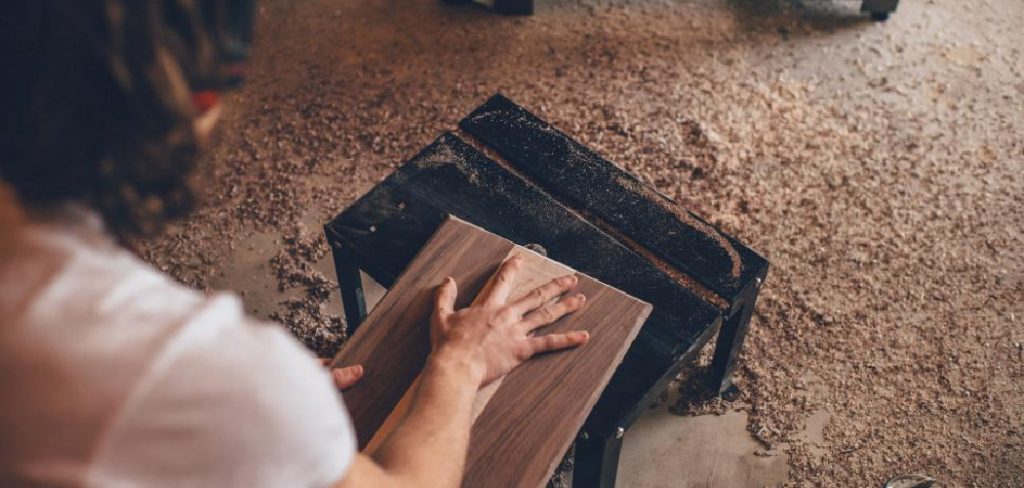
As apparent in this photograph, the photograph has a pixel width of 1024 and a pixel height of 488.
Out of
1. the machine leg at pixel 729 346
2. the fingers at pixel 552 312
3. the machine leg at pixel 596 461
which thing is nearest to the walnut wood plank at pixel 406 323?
the fingers at pixel 552 312

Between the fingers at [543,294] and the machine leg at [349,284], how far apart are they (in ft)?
1.18

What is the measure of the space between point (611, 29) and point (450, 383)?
1.65 meters

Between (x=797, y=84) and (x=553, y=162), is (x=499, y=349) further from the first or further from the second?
(x=797, y=84)

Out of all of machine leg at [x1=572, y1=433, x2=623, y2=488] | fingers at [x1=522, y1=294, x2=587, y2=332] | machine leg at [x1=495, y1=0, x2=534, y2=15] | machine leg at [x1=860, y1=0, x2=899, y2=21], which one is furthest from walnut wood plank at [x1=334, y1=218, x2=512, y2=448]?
machine leg at [x1=860, y1=0, x2=899, y2=21]

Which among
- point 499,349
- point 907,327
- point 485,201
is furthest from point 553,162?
point 907,327

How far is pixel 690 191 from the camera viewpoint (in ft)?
6.48

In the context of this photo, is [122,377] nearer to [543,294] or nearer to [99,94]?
[99,94]

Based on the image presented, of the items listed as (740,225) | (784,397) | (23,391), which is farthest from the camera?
(740,225)

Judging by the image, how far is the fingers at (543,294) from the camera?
1169 millimetres

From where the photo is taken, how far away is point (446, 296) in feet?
3.89

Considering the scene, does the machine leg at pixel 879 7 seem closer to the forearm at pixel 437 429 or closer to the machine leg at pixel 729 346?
the machine leg at pixel 729 346

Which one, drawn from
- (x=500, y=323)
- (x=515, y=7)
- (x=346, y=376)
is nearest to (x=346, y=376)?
(x=346, y=376)

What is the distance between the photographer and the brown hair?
0.51 m

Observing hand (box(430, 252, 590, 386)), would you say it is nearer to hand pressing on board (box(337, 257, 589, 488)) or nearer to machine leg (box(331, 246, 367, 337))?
hand pressing on board (box(337, 257, 589, 488))
